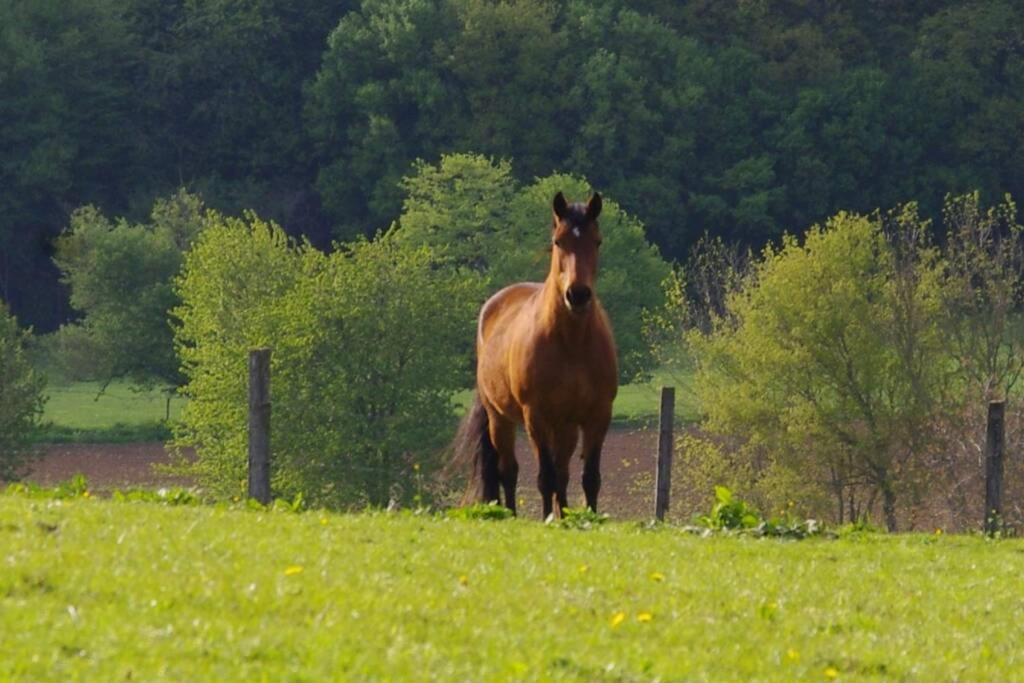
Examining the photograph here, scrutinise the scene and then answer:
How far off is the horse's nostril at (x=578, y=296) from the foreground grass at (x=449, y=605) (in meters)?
2.28

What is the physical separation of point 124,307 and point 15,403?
1201 cm

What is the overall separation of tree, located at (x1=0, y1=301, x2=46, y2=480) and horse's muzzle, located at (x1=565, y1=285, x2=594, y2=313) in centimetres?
3467

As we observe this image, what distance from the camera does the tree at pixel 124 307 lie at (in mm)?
59469

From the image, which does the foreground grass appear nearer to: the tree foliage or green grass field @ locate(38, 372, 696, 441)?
the tree foliage

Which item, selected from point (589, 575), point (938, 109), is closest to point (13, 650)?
point (589, 575)

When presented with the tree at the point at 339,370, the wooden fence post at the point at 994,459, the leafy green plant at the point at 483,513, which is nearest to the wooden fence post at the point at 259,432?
the leafy green plant at the point at 483,513

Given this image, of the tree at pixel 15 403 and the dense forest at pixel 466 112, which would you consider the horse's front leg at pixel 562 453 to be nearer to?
the tree at pixel 15 403

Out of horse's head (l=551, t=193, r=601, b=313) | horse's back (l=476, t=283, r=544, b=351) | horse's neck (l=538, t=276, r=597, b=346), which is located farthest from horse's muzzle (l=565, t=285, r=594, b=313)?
horse's back (l=476, t=283, r=544, b=351)

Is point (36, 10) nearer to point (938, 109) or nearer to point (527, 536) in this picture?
point (938, 109)

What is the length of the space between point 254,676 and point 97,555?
2.36 m

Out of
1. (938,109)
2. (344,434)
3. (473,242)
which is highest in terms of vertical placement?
(938,109)

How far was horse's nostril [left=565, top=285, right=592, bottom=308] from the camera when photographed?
1442 cm

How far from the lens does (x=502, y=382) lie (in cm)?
1652

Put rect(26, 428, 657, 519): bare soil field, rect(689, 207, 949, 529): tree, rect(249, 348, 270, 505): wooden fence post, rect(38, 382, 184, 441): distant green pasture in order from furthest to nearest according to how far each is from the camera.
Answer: rect(38, 382, 184, 441): distant green pasture, rect(26, 428, 657, 519): bare soil field, rect(689, 207, 949, 529): tree, rect(249, 348, 270, 505): wooden fence post
